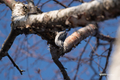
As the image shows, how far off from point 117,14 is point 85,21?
0.52ft

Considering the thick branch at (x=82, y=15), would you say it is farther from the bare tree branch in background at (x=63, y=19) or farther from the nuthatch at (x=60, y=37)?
the nuthatch at (x=60, y=37)

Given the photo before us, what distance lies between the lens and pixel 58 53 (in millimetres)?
1195

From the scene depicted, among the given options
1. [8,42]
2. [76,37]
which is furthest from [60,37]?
[8,42]

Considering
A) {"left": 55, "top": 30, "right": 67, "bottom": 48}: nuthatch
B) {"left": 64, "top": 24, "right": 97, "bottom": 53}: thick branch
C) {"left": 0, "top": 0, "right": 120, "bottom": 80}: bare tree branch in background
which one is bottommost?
{"left": 64, "top": 24, "right": 97, "bottom": 53}: thick branch

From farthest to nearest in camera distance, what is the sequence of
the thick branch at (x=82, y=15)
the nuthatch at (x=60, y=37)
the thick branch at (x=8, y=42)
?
the thick branch at (x=8, y=42), the nuthatch at (x=60, y=37), the thick branch at (x=82, y=15)

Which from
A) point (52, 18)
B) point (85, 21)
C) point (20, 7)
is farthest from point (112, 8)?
point (20, 7)

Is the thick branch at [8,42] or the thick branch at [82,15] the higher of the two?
the thick branch at [82,15]

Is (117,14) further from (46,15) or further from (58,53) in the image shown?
(58,53)

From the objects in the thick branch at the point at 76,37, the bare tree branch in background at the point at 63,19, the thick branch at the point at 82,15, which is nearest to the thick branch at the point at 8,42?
the bare tree branch in background at the point at 63,19

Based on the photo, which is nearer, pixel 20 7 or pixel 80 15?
pixel 80 15

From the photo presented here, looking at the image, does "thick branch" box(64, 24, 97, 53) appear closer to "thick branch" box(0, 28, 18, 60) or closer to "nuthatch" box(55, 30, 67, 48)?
"nuthatch" box(55, 30, 67, 48)

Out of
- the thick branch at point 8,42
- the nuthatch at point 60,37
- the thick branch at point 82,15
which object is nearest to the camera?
the thick branch at point 82,15

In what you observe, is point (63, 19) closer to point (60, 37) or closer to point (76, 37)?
point (60, 37)

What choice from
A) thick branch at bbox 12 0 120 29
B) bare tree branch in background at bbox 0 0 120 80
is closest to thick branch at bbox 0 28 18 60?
bare tree branch in background at bbox 0 0 120 80
